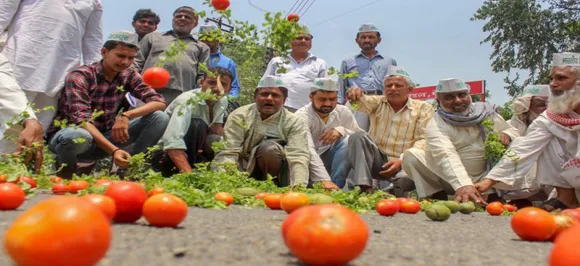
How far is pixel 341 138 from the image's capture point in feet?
22.8

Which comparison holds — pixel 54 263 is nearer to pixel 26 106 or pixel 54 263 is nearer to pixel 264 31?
pixel 264 31

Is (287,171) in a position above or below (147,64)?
below

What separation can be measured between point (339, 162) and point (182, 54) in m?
2.47

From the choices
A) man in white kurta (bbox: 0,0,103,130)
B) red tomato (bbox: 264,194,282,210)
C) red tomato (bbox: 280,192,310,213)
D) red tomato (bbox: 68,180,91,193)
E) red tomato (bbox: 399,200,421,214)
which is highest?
man in white kurta (bbox: 0,0,103,130)

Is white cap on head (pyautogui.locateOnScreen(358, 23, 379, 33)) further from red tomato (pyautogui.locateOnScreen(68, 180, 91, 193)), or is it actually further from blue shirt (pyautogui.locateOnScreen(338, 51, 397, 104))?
red tomato (pyautogui.locateOnScreen(68, 180, 91, 193))

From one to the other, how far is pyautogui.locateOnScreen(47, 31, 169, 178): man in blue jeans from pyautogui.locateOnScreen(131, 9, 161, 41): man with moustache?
1.83 meters

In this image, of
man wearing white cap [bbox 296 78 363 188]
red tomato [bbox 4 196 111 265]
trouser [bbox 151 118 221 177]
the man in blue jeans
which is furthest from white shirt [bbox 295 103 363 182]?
red tomato [bbox 4 196 111 265]

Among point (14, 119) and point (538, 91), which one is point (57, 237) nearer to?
point (14, 119)

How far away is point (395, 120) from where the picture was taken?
7211 mm

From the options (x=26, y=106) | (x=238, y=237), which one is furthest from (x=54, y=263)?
(x=26, y=106)

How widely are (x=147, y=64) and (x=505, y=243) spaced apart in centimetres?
538

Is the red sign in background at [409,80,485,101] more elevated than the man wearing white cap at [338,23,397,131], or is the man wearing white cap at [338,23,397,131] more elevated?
the man wearing white cap at [338,23,397,131]

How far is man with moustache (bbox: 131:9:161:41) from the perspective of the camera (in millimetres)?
7676

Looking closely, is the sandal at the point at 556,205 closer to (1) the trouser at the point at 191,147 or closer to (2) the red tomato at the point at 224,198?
(2) the red tomato at the point at 224,198
